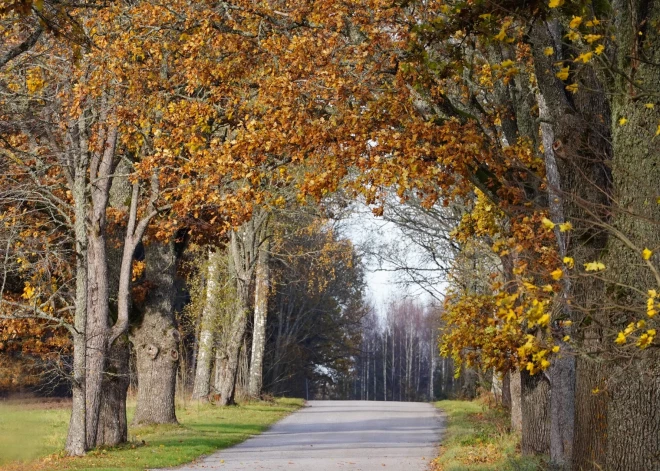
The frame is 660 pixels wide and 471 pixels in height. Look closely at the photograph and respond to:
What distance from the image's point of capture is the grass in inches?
619

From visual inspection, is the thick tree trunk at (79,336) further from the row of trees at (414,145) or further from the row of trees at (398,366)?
the row of trees at (398,366)

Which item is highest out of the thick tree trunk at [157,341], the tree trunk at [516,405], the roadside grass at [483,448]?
Result: the thick tree trunk at [157,341]

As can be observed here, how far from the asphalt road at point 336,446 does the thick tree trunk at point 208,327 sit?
3.91m

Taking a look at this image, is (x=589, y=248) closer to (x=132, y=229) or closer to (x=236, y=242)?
(x=132, y=229)

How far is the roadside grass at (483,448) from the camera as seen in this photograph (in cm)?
1478

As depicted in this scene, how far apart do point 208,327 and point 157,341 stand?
1029 cm

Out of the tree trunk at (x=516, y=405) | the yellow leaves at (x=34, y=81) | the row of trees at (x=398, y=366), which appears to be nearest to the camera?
the yellow leaves at (x=34, y=81)

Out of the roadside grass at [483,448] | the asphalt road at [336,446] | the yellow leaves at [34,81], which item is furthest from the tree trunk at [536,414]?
the yellow leaves at [34,81]

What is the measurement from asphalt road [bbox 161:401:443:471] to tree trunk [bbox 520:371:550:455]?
5.92 ft

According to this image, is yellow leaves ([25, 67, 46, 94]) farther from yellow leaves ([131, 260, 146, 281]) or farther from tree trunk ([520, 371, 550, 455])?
tree trunk ([520, 371, 550, 455])

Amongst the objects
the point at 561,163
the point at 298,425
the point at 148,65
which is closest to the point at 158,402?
the point at 298,425

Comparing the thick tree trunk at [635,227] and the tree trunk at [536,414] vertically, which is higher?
the thick tree trunk at [635,227]

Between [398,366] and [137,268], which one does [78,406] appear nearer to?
[137,268]

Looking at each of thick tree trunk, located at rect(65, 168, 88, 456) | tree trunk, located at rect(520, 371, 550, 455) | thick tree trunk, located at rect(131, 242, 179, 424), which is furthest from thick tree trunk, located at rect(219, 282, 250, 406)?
Result: tree trunk, located at rect(520, 371, 550, 455)
